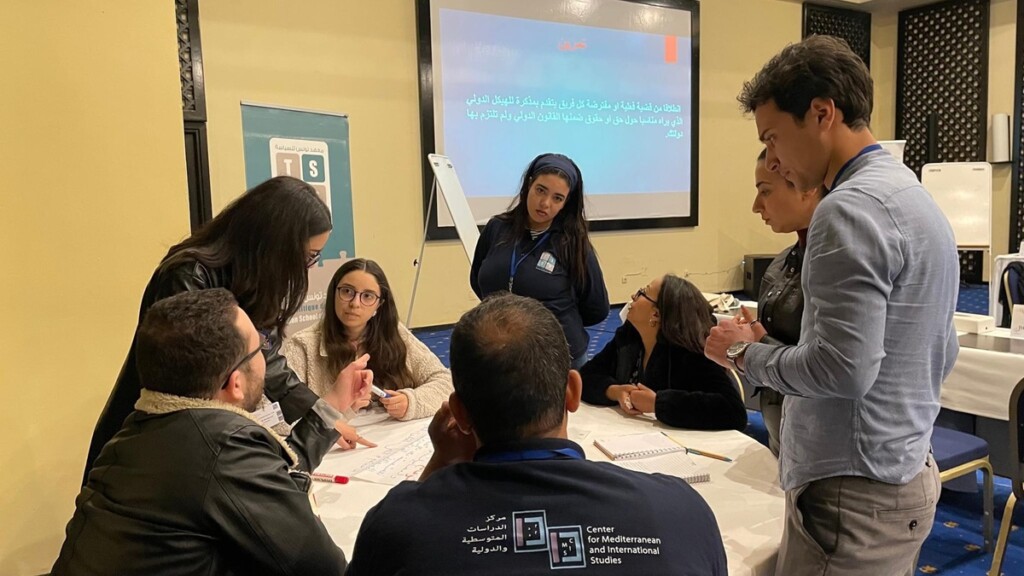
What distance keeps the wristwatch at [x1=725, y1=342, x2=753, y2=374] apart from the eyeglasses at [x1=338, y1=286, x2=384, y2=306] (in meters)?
1.28

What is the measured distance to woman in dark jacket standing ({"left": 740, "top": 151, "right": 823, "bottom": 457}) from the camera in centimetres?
154

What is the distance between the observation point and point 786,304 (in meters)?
1.56

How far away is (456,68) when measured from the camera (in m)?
5.96

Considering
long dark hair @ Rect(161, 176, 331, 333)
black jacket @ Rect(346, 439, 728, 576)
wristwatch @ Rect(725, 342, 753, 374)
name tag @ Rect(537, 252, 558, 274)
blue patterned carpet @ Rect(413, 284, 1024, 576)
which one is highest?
long dark hair @ Rect(161, 176, 331, 333)

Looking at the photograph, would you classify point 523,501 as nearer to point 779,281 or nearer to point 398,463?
point 398,463

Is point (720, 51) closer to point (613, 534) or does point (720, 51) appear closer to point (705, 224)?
point (705, 224)

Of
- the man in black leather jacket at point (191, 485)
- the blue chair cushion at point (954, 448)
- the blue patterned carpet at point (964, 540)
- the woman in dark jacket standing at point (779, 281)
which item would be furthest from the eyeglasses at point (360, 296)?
the blue chair cushion at point (954, 448)

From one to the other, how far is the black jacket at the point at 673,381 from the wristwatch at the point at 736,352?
2.14ft

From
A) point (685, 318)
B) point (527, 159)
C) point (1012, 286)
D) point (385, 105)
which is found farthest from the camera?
point (527, 159)

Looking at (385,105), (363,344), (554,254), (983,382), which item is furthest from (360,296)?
(385,105)

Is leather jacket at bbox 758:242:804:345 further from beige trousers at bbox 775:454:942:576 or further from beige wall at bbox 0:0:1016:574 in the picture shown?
beige wall at bbox 0:0:1016:574

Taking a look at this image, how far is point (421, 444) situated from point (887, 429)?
1128 mm

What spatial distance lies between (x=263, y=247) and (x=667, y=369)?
4.04ft

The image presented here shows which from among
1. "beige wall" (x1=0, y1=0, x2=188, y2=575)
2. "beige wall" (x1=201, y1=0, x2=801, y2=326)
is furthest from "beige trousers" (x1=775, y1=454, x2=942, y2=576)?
"beige wall" (x1=201, y1=0, x2=801, y2=326)
